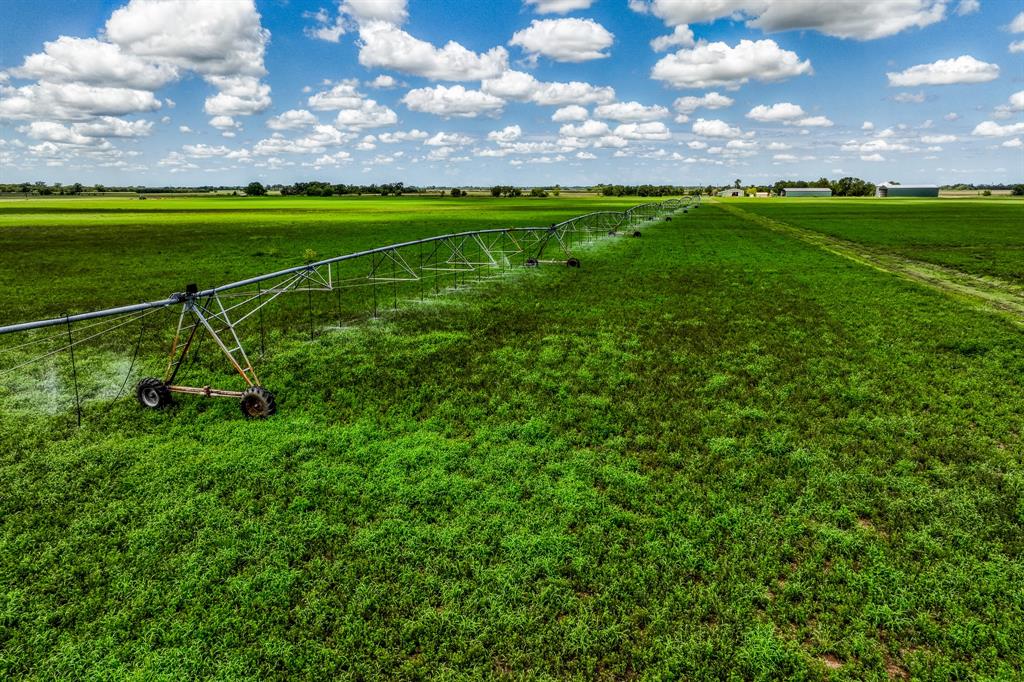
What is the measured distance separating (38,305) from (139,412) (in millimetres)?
14246

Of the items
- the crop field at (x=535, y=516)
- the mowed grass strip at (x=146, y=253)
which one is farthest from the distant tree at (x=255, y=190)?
the crop field at (x=535, y=516)

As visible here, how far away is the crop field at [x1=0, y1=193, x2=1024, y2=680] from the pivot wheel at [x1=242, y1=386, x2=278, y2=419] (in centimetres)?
30

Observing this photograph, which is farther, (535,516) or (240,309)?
(240,309)

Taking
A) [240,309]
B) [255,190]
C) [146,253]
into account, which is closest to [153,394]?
[240,309]

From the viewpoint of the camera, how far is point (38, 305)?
753 inches

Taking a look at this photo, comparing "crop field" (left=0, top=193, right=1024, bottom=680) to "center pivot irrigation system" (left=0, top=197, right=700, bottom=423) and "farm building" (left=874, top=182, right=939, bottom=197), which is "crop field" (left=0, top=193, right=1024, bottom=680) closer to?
"center pivot irrigation system" (left=0, top=197, right=700, bottom=423)

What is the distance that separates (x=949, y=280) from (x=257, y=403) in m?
29.0

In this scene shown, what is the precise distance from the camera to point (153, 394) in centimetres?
966

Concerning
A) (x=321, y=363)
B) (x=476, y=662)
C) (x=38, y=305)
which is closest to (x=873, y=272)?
(x=321, y=363)

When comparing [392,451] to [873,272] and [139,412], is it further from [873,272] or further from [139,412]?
[873,272]

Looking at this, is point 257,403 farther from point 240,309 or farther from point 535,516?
point 240,309

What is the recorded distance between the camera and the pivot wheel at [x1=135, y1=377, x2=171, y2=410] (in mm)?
9594

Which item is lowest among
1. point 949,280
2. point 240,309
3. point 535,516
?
point 535,516

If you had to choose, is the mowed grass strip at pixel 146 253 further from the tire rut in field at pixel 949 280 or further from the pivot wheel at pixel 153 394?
the tire rut in field at pixel 949 280
